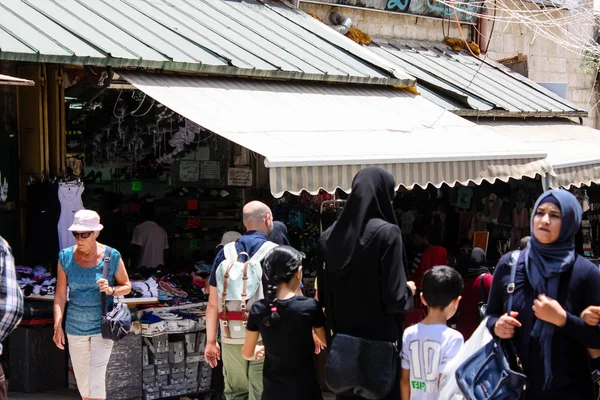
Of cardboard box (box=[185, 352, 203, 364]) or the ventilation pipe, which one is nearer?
cardboard box (box=[185, 352, 203, 364])

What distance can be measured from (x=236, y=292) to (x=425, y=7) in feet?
34.3

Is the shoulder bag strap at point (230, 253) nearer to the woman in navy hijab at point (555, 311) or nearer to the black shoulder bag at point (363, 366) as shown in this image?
the black shoulder bag at point (363, 366)

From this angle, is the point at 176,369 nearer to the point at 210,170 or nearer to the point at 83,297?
the point at 83,297

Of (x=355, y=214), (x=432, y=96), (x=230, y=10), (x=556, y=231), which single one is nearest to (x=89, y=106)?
(x=230, y=10)

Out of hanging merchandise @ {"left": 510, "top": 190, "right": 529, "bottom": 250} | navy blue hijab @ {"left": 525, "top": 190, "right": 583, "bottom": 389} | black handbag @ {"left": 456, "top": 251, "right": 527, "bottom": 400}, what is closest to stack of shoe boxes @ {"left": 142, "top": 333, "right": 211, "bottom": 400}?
black handbag @ {"left": 456, "top": 251, "right": 527, "bottom": 400}

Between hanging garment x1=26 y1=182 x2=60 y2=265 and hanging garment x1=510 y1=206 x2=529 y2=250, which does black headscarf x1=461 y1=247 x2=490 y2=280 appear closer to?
hanging garment x1=26 y1=182 x2=60 y2=265

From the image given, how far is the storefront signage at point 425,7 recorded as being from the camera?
566 inches

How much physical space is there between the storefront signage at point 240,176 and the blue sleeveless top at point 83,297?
4.93m

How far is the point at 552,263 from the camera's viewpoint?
4.18 m

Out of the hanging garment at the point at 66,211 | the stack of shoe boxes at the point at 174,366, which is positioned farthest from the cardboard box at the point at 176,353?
the hanging garment at the point at 66,211

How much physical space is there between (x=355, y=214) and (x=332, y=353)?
760 mm

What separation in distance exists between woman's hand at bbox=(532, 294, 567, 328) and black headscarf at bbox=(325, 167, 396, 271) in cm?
106

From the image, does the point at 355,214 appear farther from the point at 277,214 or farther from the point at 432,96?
the point at 432,96

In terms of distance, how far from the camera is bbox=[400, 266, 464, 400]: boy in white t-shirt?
16.3 feet
